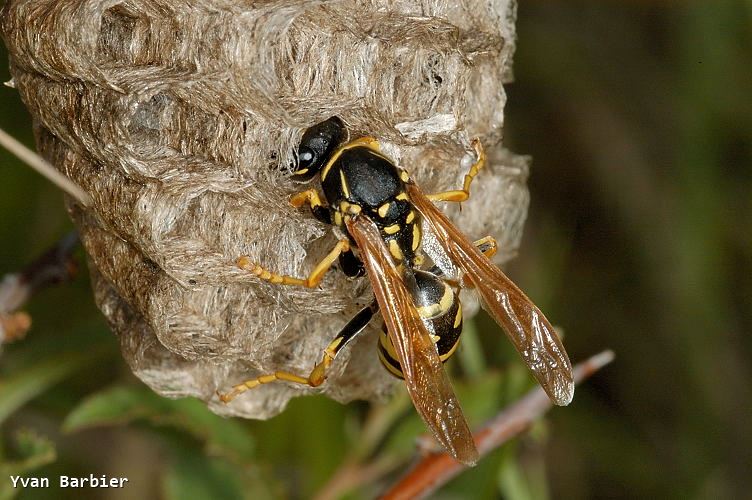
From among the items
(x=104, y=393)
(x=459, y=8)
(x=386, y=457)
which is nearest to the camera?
(x=459, y=8)

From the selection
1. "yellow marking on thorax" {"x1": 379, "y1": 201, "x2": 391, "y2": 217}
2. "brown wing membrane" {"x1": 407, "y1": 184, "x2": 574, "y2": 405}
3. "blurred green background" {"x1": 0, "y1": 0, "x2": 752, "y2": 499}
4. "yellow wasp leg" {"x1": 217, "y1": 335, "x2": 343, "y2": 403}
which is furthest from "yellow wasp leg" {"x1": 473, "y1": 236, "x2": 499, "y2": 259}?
"blurred green background" {"x1": 0, "y1": 0, "x2": 752, "y2": 499}

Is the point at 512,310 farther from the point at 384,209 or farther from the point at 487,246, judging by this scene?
the point at 384,209

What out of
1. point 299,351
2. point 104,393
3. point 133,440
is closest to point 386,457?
point 299,351

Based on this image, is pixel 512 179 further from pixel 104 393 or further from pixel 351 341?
pixel 104 393

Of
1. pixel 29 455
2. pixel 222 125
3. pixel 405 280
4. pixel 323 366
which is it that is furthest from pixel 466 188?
pixel 29 455

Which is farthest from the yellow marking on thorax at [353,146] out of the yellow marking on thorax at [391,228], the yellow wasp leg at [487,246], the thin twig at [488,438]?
the thin twig at [488,438]

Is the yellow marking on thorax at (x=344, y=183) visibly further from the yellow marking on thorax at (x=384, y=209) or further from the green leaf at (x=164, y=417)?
the green leaf at (x=164, y=417)
